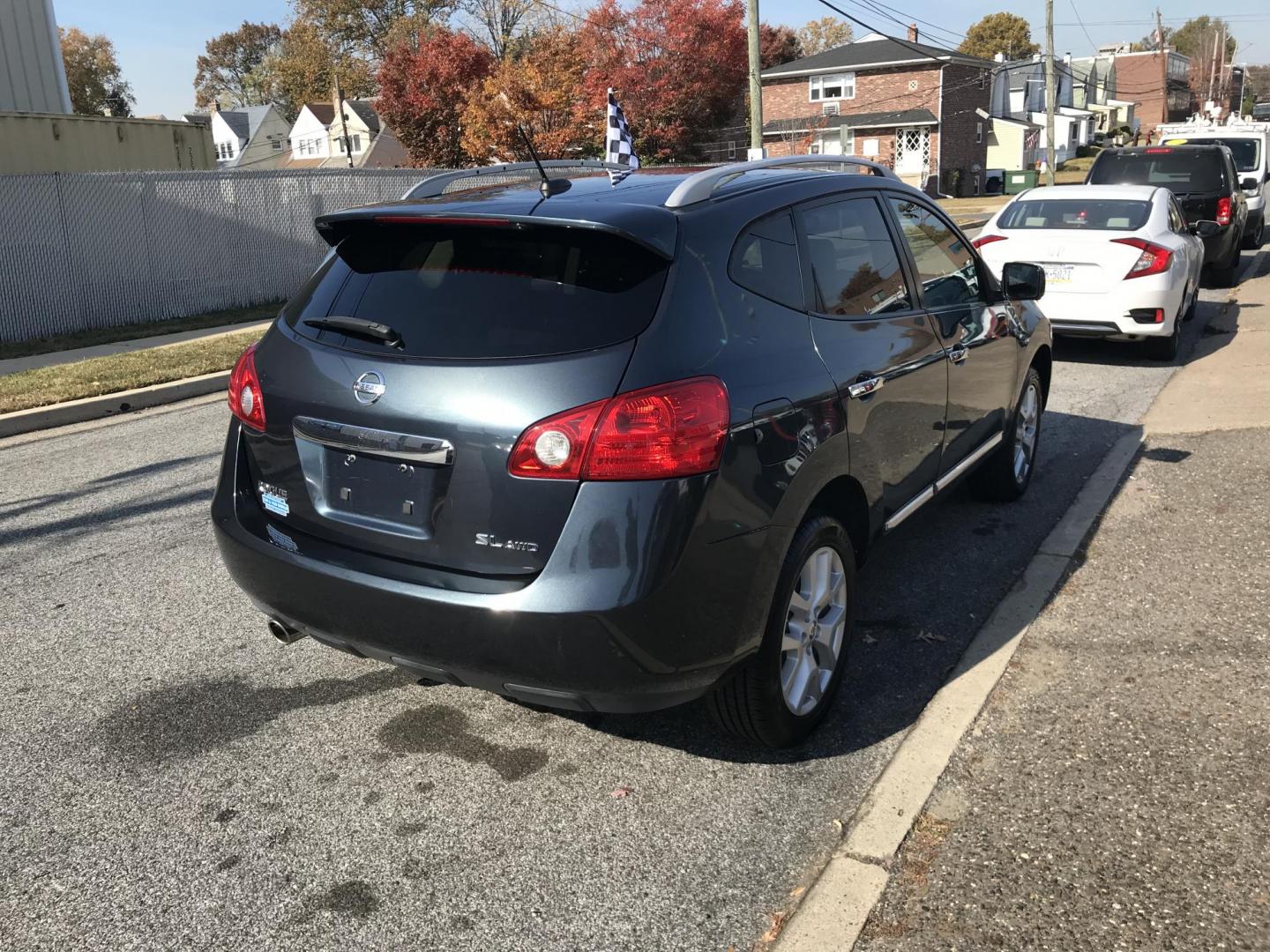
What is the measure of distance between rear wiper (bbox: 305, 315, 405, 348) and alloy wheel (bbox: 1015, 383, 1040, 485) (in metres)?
3.80

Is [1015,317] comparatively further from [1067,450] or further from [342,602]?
[342,602]

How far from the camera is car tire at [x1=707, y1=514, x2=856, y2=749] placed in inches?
128

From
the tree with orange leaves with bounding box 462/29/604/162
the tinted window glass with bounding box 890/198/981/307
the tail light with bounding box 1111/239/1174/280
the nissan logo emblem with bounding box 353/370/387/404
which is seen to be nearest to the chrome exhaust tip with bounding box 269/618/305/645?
the nissan logo emblem with bounding box 353/370/387/404

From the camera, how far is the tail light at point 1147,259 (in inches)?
369

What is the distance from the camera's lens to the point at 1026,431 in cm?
614

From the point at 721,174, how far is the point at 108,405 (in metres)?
7.48

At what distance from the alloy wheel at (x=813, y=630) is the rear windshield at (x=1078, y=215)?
759 cm

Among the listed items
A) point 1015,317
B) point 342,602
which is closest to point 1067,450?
point 1015,317

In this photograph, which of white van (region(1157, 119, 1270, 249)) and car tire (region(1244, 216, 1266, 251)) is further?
car tire (region(1244, 216, 1266, 251))

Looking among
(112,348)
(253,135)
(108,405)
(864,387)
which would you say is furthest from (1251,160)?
(253,135)

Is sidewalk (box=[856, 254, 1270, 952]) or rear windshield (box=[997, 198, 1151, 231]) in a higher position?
rear windshield (box=[997, 198, 1151, 231])

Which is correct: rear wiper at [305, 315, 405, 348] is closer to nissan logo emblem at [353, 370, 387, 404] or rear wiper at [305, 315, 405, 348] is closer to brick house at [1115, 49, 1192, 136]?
nissan logo emblem at [353, 370, 387, 404]

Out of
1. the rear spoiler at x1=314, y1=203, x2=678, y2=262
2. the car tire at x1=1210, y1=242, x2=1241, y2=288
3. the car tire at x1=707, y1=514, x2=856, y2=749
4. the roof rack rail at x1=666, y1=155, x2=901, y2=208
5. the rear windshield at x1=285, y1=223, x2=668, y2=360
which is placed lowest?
the car tire at x1=1210, y1=242, x2=1241, y2=288

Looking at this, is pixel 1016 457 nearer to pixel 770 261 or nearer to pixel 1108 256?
pixel 770 261
